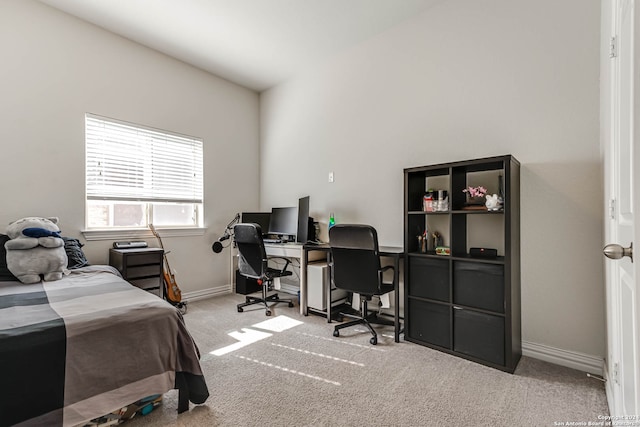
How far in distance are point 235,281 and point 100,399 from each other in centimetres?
304

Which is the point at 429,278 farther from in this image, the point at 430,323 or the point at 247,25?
the point at 247,25

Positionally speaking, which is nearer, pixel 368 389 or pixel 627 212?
pixel 627 212

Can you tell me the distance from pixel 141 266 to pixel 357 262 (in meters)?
2.25

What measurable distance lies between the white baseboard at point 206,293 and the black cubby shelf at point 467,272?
2.72 meters

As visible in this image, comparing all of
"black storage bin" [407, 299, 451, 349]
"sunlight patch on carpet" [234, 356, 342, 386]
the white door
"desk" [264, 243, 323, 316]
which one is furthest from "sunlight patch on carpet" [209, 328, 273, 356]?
the white door

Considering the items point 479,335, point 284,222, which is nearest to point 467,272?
point 479,335

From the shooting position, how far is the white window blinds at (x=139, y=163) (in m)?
3.19

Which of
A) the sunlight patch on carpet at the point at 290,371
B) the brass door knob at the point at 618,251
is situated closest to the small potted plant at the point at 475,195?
the brass door knob at the point at 618,251

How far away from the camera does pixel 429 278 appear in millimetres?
2486

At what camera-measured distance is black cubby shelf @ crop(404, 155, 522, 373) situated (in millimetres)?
2100

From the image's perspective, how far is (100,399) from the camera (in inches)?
52.4

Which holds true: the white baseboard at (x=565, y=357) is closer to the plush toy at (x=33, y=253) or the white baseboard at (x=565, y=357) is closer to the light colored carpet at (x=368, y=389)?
the light colored carpet at (x=368, y=389)

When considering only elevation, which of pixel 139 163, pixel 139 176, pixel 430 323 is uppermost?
pixel 139 163

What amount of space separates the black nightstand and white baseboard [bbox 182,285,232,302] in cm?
63
